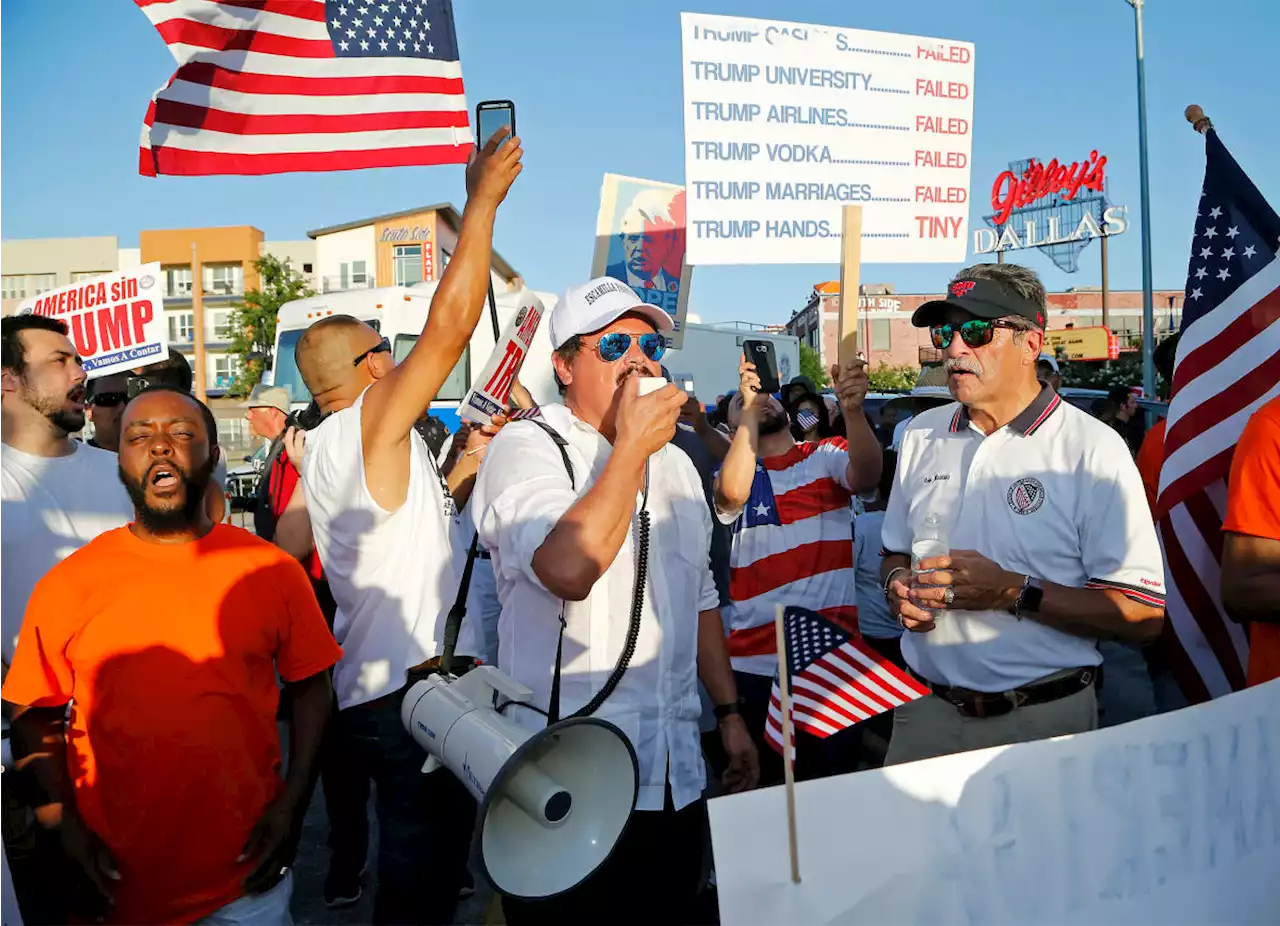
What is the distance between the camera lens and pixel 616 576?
2240 millimetres

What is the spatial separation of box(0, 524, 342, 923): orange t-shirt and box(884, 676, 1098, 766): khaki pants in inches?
68.3

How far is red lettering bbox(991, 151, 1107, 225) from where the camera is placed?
45906mm

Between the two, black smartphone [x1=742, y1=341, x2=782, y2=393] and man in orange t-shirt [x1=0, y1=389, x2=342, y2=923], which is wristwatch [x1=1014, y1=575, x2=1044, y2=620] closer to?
black smartphone [x1=742, y1=341, x2=782, y2=393]

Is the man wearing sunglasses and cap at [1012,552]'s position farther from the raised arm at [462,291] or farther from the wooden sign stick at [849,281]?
the raised arm at [462,291]

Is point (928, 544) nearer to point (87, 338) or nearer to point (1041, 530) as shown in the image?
point (1041, 530)

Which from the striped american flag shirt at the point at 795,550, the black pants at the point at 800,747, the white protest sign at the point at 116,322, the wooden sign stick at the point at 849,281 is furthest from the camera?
the white protest sign at the point at 116,322

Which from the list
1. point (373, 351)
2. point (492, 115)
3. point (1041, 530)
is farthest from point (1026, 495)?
point (373, 351)

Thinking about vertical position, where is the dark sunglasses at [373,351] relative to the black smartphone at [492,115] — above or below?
below

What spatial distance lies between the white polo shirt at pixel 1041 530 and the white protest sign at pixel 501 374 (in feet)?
6.46

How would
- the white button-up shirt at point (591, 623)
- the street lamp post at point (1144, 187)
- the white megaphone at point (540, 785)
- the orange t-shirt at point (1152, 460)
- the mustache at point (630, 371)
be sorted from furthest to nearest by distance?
the street lamp post at point (1144, 187), the orange t-shirt at point (1152, 460), the mustache at point (630, 371), the white button-up shirt at point (591, 623), the white megaphone at point (540, 785)

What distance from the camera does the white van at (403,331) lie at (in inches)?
494

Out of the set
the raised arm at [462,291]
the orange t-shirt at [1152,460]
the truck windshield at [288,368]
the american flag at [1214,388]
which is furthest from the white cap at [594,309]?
the truck windshield at [288,368]

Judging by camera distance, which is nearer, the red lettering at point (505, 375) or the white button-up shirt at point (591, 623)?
the white button-up shirt at point (591, 623)

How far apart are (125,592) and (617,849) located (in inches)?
50.8
